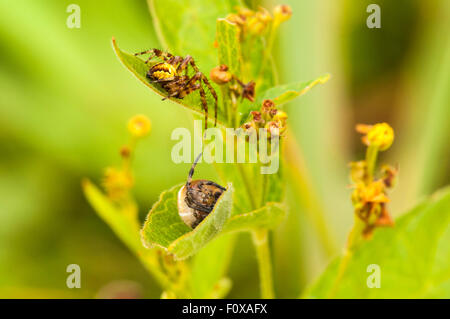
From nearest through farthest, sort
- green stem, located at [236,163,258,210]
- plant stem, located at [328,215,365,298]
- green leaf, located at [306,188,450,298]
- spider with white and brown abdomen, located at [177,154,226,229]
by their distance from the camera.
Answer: spider with white and brown abdomen, located at [177,154,226,229], green stem, located at [236,163,258,210], plant stem, located at [328,215,365,298], green leaf, located at [306,188,450,298]

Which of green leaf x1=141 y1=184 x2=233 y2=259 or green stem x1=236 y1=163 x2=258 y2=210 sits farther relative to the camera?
green stem x1=236 y1=163 x2=258 y2=210

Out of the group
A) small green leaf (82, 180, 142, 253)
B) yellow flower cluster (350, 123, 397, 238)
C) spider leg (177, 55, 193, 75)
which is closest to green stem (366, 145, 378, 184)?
yellow flower cluster (350, 123, 397, 238)

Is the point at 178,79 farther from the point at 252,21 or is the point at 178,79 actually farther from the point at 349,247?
the point at 349,247

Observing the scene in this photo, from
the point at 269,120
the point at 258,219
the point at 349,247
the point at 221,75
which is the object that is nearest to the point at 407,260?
the point at 349,247

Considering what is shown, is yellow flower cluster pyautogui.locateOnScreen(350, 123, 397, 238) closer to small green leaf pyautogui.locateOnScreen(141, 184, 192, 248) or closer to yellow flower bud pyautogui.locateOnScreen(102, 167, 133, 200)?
small green leaf pyautogui.locateOnScreen(141, 184, 192, 248)

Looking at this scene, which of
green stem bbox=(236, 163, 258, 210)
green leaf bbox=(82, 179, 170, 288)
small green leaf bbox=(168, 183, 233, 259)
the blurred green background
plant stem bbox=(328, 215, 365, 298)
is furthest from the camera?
the blurred green background

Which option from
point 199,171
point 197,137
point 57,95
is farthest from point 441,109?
point 57,95
